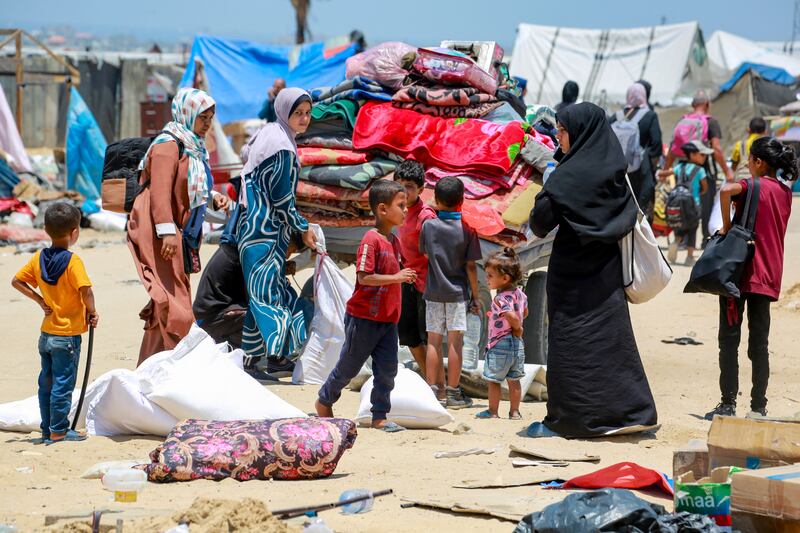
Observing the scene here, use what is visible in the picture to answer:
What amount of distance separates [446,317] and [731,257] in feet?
5.40

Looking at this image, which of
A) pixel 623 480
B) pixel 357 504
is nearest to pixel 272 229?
pixel 357 504

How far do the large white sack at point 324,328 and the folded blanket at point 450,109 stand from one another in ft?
4.83

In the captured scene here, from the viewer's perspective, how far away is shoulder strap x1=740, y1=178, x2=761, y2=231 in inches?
248

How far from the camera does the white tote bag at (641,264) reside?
584 centimetres

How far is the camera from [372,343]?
19.4 ft

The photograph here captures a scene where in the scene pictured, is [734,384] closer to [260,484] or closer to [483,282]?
[483,282]

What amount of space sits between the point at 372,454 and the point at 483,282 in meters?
2.45

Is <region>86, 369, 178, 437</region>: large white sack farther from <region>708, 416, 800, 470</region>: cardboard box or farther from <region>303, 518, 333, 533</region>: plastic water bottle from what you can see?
<region>708, 416, 800, 470</region>: cardboard box

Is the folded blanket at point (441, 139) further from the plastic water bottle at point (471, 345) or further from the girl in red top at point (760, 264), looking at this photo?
the girl in red top at point (760, 264)

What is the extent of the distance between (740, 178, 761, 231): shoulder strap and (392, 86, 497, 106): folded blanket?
2.53 m

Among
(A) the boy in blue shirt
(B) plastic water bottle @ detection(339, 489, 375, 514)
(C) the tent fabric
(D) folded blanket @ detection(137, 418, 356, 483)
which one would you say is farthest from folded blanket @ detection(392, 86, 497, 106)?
(C) the tent fabric

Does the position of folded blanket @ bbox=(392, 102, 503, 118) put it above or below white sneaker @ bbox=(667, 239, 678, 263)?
above

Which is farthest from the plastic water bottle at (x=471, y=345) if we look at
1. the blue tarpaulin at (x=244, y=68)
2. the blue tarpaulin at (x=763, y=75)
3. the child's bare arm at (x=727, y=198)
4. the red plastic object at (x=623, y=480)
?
the blue tarpaulin at (x=763, y=75)

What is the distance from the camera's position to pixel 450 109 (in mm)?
8289
